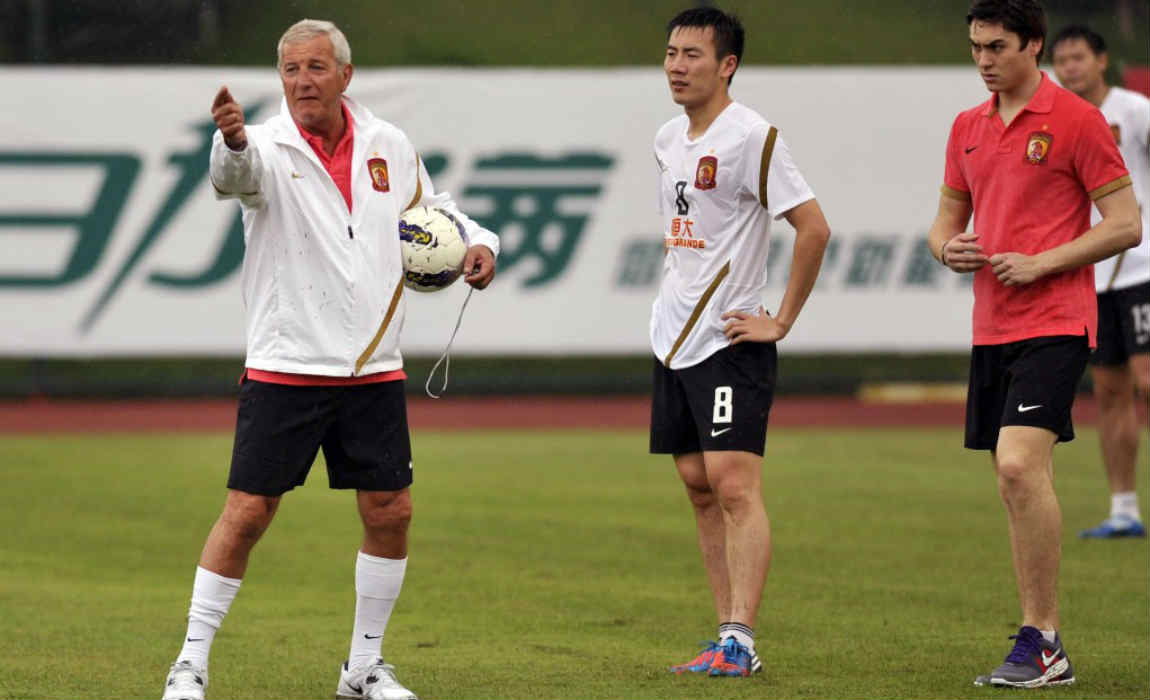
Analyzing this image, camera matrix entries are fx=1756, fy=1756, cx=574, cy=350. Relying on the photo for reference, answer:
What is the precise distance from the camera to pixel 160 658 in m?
6.28

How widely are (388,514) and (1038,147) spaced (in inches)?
97.4

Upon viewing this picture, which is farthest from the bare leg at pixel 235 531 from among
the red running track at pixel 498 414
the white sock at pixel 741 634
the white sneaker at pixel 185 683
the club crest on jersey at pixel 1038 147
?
the red running track at pixel 498 414

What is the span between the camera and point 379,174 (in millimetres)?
5629

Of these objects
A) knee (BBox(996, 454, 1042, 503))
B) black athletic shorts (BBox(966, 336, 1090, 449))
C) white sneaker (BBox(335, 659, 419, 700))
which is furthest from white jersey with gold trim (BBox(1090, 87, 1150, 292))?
white sneaker (BBox(335, 659, 419, 700))

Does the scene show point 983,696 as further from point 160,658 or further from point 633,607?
point 160,658

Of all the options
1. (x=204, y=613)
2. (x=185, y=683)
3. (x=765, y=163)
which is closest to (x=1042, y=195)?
(x=765, y=163)

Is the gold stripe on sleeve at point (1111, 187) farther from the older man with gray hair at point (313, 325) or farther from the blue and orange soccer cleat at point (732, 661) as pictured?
the older man with gray hair at point (313, 325)

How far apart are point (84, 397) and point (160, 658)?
10322mm

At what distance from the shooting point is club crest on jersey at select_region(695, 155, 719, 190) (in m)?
6.13

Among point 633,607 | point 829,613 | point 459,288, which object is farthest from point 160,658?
point 459,288

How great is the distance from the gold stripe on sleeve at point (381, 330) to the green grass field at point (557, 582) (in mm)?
1131

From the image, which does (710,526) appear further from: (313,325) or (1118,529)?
(1118,529)

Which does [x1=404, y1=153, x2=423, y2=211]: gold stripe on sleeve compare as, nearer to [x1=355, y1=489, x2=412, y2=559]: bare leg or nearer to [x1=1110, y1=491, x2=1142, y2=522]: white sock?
[x1=355, y1=489, x2=412, y2=559]: bare leg

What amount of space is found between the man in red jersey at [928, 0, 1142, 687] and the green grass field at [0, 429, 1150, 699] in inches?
17.0
